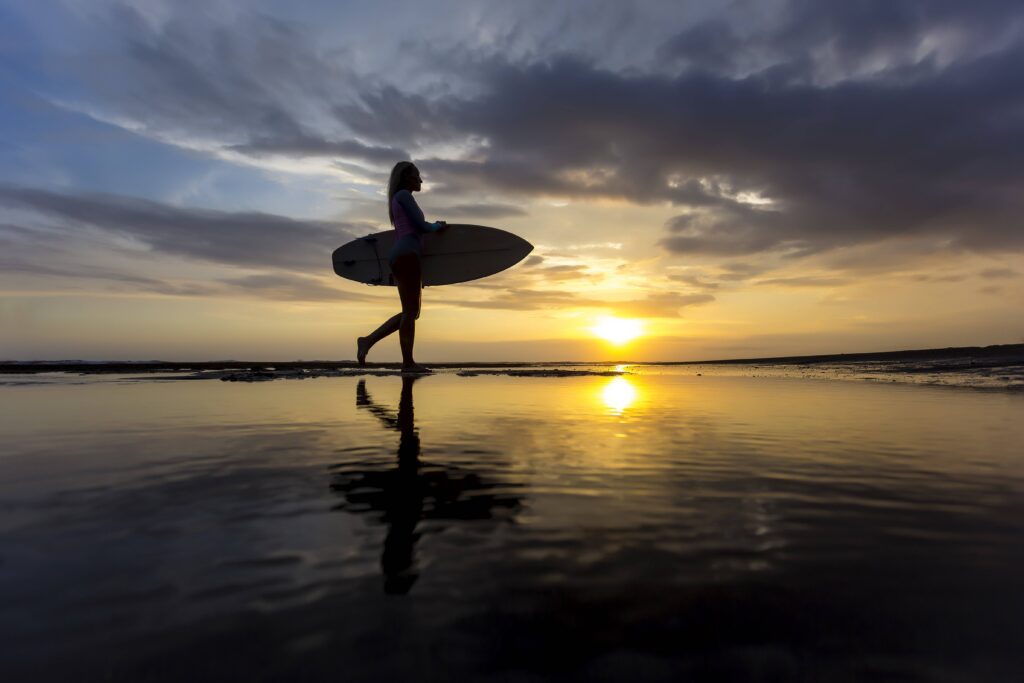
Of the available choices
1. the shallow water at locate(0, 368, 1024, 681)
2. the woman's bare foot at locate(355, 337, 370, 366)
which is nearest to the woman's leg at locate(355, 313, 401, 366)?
the woman's bare foot at locate(355, 337, 370, 366)

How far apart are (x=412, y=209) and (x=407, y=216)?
282mm

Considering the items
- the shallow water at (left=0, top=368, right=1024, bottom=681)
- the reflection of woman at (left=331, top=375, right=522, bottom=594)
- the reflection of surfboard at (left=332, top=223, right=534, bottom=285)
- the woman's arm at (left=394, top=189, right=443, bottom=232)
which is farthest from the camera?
the reflection of surfboard at (left=332, top=223, right=534, bottom=285)

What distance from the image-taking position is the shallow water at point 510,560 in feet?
4.45

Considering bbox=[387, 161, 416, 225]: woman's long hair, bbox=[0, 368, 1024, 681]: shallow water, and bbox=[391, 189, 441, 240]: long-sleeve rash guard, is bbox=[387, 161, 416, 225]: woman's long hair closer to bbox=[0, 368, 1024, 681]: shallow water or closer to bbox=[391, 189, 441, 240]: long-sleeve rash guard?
bbox=[391, 189, 441, 240]: long-sleeve rash guard

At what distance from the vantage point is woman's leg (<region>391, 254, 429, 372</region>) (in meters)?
14.2

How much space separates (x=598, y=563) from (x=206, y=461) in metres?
2.88

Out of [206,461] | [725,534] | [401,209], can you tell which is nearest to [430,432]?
[206,461]

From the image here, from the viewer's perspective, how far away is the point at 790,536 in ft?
7.27

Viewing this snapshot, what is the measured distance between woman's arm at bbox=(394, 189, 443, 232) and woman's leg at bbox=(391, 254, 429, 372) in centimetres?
75

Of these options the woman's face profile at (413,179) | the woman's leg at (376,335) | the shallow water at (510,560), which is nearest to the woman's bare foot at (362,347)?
the woman's leg at (376,335)

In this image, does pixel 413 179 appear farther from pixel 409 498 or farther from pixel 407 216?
pixel 409 498

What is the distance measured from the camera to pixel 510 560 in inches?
76.0

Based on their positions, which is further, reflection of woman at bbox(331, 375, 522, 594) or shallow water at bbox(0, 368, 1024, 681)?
reflection of woman at bbox(331, 375, 522, 594)

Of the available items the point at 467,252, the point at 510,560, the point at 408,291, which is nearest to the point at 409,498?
the point at 510,560
